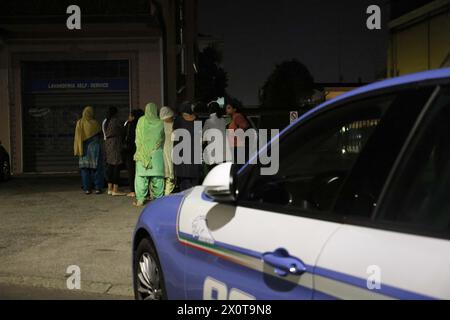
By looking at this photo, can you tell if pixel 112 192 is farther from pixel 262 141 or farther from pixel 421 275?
pixel 421 275

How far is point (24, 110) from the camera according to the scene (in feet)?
61.7

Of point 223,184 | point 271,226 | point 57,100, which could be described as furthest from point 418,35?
point 271,226

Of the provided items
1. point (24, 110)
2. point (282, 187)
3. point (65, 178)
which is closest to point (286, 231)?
point (282, 187)

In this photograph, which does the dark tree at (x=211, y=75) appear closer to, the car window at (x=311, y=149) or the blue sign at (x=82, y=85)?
the blue sign at (x=82, y=85)

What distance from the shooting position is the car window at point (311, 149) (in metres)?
2.74

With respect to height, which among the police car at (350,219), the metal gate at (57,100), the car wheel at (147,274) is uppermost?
the metal gate at (57,100)

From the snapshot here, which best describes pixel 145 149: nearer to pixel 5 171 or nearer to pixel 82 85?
pixel 5 171

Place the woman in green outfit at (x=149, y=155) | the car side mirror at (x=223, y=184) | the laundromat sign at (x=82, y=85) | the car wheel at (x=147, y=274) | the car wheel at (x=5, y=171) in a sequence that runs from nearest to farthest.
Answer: the car side mirror at (x=223, y=184)
the car wheel at (x=147, y=274)
the woman in green outfit at (x=149, y=155)
the car wheel at (x=5, y=171)
the laundromat sign at (x=82, y=85)

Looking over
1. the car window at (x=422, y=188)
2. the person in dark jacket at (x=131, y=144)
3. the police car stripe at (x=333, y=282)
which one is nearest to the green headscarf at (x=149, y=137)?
the person in dark jacket at (x=131, y=144)

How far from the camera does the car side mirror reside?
9.96 feet

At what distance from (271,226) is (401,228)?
706 millimetres

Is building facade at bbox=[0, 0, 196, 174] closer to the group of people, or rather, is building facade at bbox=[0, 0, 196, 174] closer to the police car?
the group of people

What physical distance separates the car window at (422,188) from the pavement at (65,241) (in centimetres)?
385

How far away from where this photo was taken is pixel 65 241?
25.4ft
